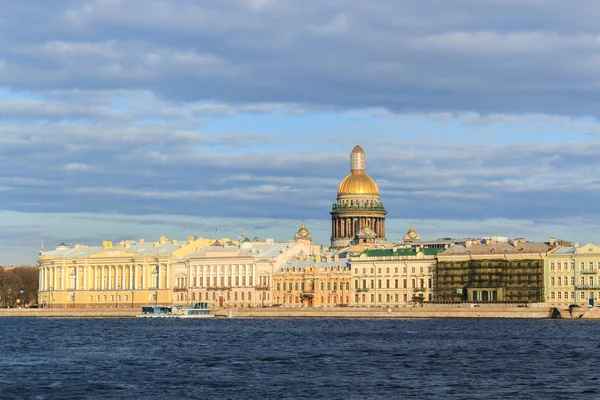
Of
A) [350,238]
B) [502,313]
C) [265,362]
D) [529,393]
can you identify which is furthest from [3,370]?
[350,238]

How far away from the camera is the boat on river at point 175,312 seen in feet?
359

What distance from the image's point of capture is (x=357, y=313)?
101m

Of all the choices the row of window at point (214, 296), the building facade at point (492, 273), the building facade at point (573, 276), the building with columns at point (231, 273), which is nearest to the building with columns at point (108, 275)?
the row of window at point (214, 296)

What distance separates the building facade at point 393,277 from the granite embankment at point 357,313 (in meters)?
7.45

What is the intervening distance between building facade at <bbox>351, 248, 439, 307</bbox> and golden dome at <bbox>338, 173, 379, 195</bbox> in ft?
77.8

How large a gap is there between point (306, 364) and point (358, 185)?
8956 centimetres

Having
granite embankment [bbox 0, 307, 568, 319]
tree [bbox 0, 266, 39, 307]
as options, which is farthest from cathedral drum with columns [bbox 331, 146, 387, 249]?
tree [bbox 0, 266, 39, 307]

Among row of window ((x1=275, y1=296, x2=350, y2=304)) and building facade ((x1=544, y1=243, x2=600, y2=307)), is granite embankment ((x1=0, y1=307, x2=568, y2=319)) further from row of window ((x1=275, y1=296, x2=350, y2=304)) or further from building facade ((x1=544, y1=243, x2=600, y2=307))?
row of window ((x1=275, y1=296, x2=350, y2=304))

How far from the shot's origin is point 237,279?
121m

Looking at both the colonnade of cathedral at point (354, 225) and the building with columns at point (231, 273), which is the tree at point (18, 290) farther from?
the colonnade of cathedral at point (354, 225)

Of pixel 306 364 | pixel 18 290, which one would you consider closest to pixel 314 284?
pixel 18 290

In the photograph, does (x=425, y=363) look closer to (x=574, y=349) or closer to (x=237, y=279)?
(x=574, y=349)

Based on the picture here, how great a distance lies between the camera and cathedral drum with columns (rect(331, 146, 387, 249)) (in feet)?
445

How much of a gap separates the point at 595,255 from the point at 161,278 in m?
42.7
